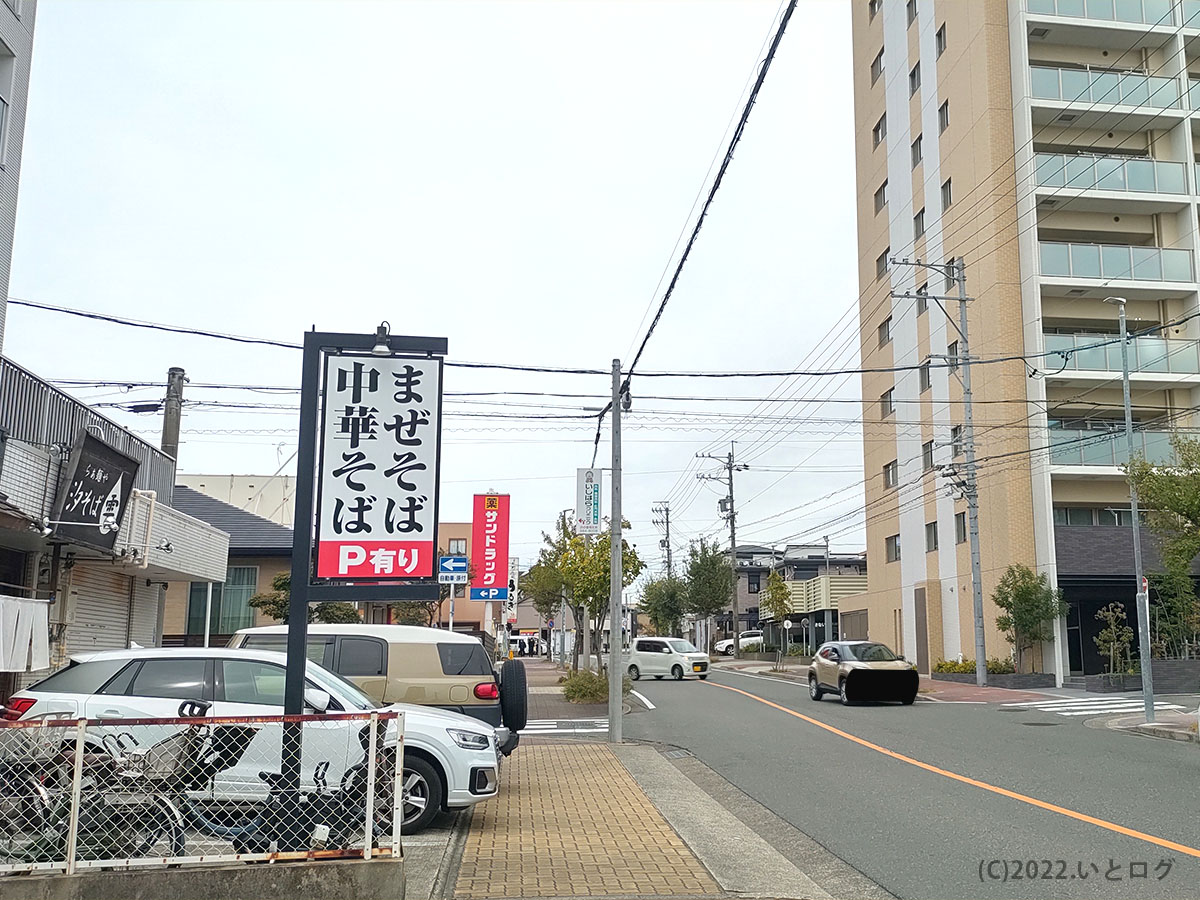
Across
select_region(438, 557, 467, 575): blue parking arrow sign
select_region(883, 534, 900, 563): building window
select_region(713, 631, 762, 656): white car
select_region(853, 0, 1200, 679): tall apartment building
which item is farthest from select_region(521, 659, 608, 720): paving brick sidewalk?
select_region(713, 631, 762, 656): white car

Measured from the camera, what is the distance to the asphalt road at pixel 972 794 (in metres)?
7.83

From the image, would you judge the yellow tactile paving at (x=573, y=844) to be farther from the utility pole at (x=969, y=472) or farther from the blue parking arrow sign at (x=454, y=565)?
the utility pole at (x=969, y=472)

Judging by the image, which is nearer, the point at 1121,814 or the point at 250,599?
the point at 1121,814

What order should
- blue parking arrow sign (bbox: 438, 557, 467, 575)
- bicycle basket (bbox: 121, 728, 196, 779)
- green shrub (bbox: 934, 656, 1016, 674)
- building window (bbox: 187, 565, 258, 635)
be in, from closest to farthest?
1. bicycle basket (bbox: 121, 728, 196, 779)
2. blue parking arrow sign (bbox: 438, 557, 467, 575)
3. green shrub (bbox: 934, 656, 1016, 674)
4. building window (bbox: 187, 565, 258, 635)

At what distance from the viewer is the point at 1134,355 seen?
114 ft

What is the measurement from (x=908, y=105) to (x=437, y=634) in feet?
124

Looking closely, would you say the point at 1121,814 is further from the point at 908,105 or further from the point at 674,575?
the point at 674,575

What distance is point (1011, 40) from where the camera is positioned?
36562 millimetres

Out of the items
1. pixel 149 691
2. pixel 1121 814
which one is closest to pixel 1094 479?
pixel 1121 814

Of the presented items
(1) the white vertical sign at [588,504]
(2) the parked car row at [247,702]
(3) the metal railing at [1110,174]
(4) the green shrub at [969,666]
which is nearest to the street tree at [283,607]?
(1) the white vertical sign at [588,504]

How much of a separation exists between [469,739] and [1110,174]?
111 feet

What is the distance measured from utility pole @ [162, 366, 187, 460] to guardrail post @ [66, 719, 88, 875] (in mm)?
16466

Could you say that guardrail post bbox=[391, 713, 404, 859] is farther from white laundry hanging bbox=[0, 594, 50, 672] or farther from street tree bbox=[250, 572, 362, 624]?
street tree bbox=[250, 572, 362, 624]

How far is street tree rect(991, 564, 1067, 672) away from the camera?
104 feet
